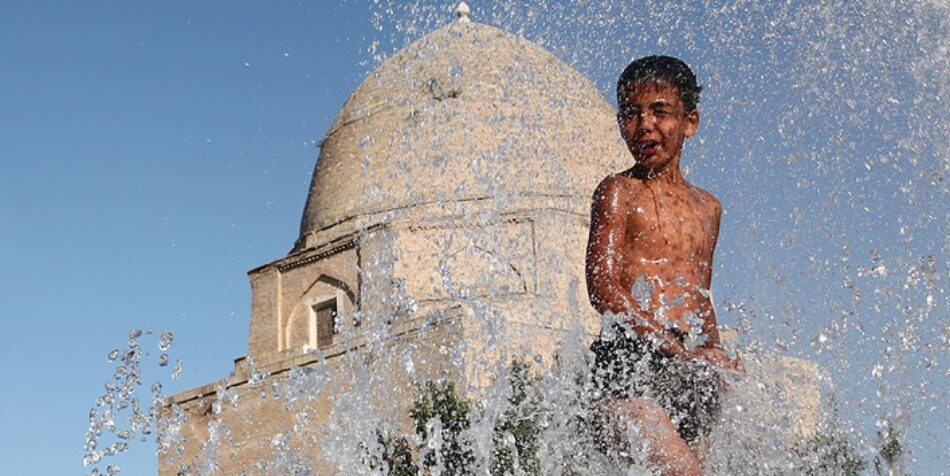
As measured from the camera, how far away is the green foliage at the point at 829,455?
3.91m

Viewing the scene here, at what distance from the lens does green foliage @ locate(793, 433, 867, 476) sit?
3.91 metres

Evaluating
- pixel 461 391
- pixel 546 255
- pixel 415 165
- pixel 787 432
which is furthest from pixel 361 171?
pixel 787 432

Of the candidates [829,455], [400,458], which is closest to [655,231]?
[829,455]

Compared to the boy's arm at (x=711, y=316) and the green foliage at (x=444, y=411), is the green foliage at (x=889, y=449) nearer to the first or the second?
the boy's arm at (x=711, y=316)

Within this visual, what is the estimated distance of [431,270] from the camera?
42.9 ft

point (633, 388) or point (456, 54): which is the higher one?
point (456, 54)

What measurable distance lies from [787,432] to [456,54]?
12.0 m

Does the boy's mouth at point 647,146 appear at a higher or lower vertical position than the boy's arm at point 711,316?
higher

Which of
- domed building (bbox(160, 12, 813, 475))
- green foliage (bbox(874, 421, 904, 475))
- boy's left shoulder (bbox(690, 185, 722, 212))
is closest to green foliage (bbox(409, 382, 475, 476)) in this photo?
domed building (bbox(160, 12, 813, 475))

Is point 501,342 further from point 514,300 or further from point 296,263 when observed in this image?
point 296,263

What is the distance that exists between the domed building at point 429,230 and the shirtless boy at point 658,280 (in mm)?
8215

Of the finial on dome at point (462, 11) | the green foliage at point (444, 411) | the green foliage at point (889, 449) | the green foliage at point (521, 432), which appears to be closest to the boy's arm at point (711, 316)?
the green foliage at point (521, 432)

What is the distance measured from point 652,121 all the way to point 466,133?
10883 mm

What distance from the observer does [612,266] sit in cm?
275
